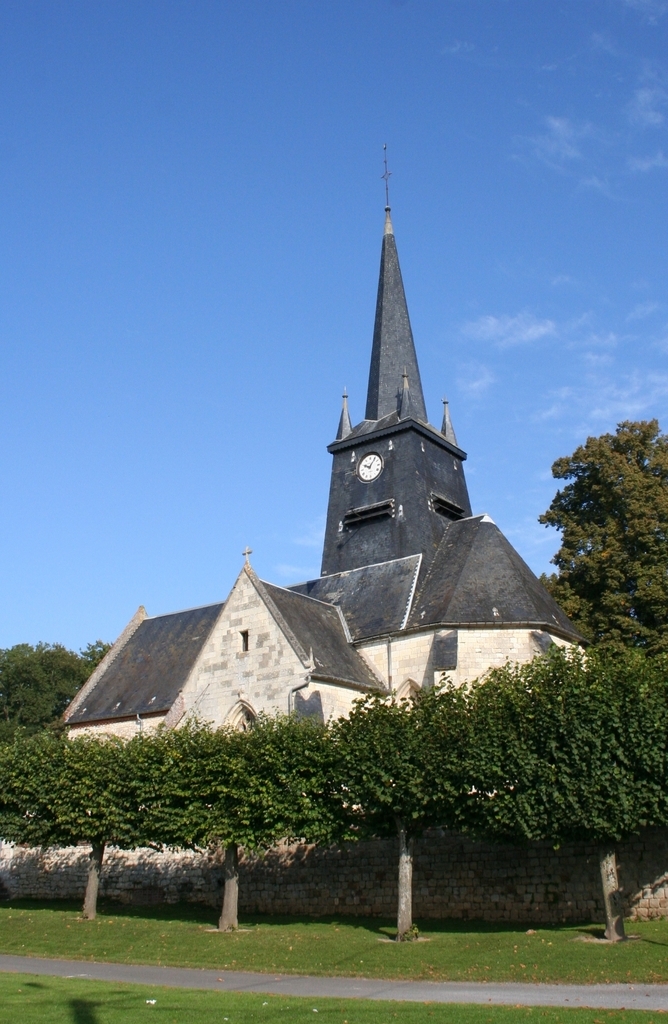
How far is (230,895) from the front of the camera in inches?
765

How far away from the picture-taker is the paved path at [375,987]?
11.3 metres

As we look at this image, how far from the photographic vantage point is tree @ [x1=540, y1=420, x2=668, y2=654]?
29.3m

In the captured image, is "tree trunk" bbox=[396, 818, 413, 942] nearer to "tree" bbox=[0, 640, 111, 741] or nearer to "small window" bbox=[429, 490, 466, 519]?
"small window" bbox=[429, 490, 466, 519]

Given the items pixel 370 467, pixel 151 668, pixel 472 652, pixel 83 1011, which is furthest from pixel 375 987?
pixel 370 467

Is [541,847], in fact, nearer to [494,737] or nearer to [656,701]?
[494,737]

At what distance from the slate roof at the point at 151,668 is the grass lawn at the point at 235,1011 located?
1864 centimetres

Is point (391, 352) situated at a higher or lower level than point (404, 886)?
higher

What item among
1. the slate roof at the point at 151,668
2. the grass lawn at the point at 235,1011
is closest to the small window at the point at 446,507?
the slate roof at the point at 151,668

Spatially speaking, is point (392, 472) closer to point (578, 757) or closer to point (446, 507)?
point (446, 507)

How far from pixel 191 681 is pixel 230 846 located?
7782mm

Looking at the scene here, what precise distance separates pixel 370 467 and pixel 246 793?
644 inches

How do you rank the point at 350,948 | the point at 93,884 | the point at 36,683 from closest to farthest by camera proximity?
the point at 350,948
the point at 93,884
the point at 36,683

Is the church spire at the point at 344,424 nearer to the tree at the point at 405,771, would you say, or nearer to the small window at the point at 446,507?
the small window at the point at 446,507

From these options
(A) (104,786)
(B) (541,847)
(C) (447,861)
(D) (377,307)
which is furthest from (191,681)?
(D) (377,307)
